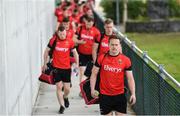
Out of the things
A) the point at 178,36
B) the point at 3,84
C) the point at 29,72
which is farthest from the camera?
the point at 178,36

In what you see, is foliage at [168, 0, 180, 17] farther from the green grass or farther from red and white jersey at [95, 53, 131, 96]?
red and white jersey at [95, 53, 131, 96]

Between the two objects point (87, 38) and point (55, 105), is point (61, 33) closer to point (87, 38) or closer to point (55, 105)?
point (55, 105)

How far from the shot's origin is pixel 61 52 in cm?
1257

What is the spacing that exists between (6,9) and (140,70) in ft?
15.5

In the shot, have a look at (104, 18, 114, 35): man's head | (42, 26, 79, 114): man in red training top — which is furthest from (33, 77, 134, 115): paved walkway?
(104, 18, 114, 35): man's head

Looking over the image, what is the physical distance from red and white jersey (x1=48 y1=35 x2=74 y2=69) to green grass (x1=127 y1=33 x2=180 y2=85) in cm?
606

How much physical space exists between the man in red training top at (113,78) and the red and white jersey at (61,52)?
103 inches

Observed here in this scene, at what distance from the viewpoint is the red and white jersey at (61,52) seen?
12492 mm

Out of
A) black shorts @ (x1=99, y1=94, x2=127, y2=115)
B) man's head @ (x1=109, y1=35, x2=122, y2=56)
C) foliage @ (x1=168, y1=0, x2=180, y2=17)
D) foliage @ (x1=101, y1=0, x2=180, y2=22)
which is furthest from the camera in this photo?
foliage @ (x1=101, y1=0, x2=180, y2=22)

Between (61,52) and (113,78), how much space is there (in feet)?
9.72

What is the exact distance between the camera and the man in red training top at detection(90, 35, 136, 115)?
31.6 ft

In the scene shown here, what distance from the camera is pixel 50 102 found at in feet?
45.7

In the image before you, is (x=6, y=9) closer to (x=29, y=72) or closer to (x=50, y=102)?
(x=29, y=72)

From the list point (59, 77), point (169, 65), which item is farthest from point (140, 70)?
point (169, 65)
